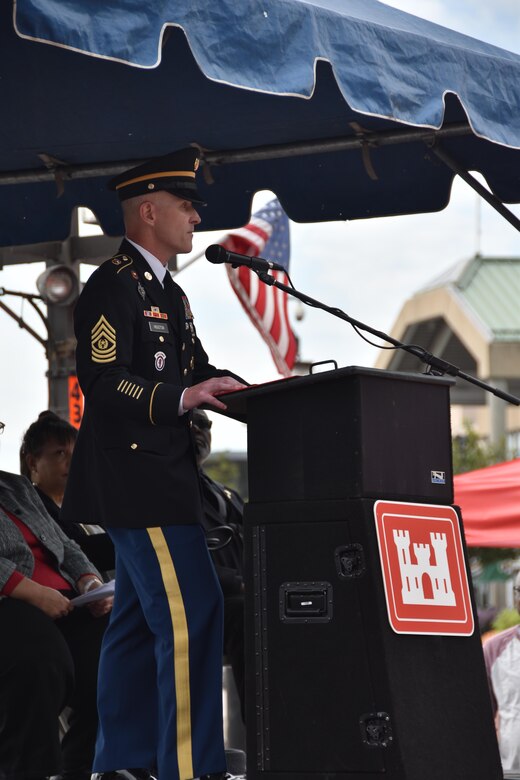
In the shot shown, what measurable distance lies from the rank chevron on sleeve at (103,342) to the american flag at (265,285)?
20.8 ft

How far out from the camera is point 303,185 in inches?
238

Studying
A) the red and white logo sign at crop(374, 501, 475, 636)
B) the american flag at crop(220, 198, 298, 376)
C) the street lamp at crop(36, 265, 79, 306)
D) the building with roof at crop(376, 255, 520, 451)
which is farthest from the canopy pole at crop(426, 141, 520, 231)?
the building with roof at crop(376, 255, 520, 451)

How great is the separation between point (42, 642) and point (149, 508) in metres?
0.79

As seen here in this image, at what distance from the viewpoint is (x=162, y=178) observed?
4168 mm

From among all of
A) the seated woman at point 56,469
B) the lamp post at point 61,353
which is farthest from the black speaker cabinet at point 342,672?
the lamp post at point 61,353

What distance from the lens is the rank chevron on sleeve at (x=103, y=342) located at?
3881 mm

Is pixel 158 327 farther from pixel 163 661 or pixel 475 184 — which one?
pixel 475 184

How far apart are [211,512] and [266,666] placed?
9.65ft

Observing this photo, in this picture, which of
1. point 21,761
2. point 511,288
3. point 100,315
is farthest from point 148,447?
point 511,288

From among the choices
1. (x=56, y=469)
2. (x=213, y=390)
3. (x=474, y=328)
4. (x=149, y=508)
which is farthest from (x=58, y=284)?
(x=474, y=328)

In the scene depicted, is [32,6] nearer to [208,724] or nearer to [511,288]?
[208,724]

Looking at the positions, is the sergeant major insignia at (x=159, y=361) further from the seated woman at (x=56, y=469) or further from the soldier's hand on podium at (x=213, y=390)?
the seated woman at (x=56, y=469)

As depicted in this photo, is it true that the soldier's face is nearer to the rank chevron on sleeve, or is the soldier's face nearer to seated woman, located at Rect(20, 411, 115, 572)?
the rank chevron on sleeve

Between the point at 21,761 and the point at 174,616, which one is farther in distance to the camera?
the point at 21,761
